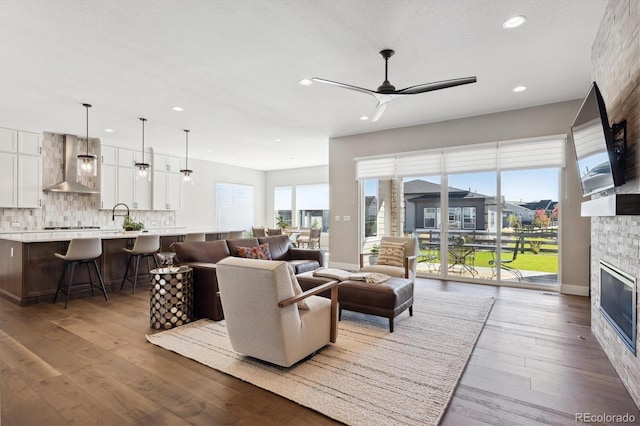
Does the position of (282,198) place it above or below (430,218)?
above

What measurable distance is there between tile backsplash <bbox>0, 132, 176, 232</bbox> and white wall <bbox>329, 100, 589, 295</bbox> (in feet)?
17.8

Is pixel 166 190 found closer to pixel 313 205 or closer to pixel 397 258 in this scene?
pixel 313 205

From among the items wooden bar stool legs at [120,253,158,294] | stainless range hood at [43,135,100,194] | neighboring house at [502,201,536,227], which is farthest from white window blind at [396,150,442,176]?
stainless range hood at [43,135,100,194]

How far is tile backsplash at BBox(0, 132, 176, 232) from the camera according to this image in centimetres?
661

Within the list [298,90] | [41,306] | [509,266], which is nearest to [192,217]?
[41,306]

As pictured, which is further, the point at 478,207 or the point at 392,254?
the point at 478,207

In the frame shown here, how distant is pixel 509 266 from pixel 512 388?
12.4 ft

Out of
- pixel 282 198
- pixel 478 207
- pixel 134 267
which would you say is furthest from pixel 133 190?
pixel 478 207

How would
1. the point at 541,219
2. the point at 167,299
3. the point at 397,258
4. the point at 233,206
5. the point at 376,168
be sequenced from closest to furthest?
the point at 167,299, the point at 397,258, the point at 541,219, the point at 376,168, the point at 233,206

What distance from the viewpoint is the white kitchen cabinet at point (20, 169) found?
20.5 ft

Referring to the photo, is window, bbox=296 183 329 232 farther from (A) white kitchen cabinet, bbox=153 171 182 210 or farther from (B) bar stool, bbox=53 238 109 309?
(B) bar stool, bbox=53 238 109 309

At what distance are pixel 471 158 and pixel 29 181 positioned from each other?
27.6ft

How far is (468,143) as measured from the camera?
5.88 meters

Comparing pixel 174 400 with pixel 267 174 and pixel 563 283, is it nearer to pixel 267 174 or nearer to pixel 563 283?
pixel 563 283
